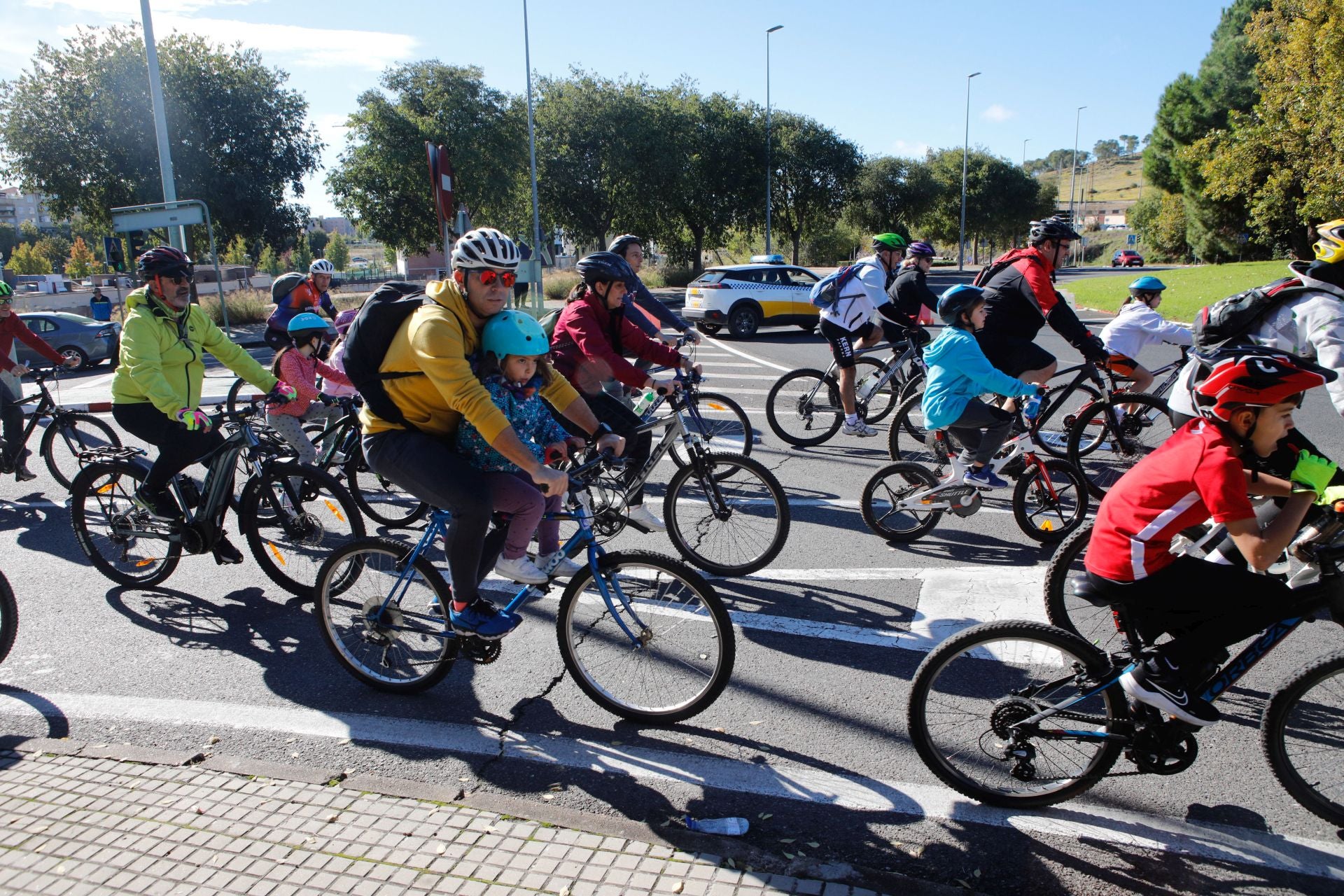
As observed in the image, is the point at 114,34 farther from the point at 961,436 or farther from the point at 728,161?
the point at 961,436

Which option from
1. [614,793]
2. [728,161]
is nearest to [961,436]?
[614,793]

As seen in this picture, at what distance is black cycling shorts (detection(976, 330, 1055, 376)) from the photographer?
6738mm

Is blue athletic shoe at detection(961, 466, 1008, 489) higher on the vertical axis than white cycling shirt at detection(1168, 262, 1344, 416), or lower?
lower

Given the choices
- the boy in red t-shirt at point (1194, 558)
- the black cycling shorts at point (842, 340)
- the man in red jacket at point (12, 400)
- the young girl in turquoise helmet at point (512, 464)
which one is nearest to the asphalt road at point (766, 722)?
the boy in red t-shirt at point (1194, 558)

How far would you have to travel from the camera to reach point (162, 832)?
9.70ft

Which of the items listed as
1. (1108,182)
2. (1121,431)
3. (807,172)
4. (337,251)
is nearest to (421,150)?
(807,172)

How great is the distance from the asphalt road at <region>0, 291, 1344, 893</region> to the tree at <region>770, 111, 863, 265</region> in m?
46.9

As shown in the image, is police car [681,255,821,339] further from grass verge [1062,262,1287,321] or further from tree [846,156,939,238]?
tree [846,156,939,238]

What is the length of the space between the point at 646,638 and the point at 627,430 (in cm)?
194

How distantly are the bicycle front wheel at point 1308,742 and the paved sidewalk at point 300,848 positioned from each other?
136cm

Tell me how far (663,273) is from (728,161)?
22.3ft

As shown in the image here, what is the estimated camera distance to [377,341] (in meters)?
3.60

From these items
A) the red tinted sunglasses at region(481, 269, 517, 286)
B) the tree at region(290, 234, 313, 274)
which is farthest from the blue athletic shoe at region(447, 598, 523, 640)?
the tree at region(290, 234, 313, 274)

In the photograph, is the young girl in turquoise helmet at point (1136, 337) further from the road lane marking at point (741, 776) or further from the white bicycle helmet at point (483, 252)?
the white bicycle helmet at point (483, 252)
